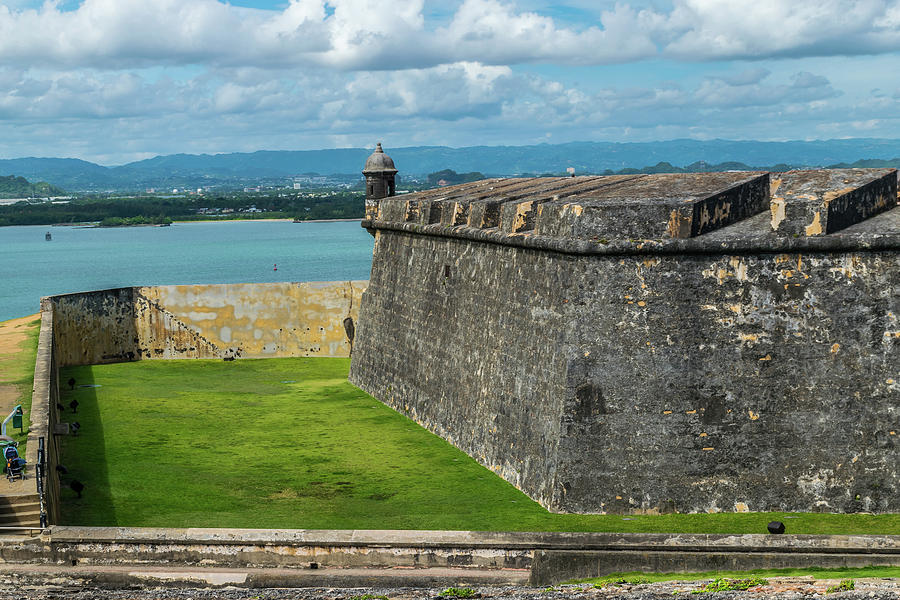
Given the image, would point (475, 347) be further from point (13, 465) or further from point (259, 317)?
point (259, 317)

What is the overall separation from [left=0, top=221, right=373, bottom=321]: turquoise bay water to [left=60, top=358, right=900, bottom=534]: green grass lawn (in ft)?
150

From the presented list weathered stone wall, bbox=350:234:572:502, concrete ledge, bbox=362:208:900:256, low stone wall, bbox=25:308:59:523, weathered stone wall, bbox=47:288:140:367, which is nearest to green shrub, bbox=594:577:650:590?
weathered stone wall, bbox=350:234:572:502

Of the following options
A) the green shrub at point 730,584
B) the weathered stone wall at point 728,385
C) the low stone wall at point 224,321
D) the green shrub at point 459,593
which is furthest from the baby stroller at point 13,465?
the low stone wall at point 224,321

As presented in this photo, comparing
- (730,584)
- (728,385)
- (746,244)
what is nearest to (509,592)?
(730,584)

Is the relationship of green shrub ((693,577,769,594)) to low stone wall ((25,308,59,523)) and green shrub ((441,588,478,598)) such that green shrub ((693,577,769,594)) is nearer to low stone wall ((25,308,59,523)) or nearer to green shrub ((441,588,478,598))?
green shrub ((441,588,478,598))

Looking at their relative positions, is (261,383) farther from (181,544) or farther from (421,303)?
(181,544)

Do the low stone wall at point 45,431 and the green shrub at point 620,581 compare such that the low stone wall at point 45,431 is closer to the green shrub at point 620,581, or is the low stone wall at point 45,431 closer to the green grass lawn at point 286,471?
the green grass lawn at point 286,471

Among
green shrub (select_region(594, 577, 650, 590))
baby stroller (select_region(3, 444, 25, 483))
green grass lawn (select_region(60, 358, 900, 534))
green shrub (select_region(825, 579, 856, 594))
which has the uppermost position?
baby stroller (select_region(3, 444, 25, 483))

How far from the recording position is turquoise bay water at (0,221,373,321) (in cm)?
7919

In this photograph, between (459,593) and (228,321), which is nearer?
(459,593)

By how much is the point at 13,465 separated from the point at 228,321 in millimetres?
15549

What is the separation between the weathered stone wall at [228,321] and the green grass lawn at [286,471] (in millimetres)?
3648

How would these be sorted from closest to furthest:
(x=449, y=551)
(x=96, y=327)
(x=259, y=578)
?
(x=259, y=578) → (x=449, y=551) → (x=96, y=327)

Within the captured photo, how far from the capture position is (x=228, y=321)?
2816 centimetres
